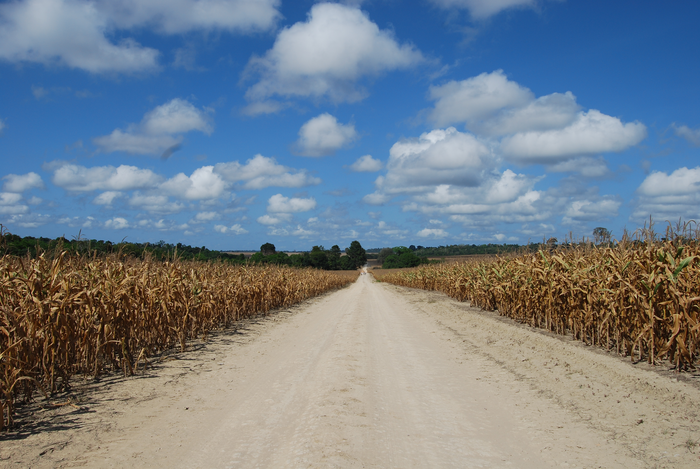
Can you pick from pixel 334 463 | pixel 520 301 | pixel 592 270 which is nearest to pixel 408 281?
pixel 520 301

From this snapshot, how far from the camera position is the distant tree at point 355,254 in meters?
150

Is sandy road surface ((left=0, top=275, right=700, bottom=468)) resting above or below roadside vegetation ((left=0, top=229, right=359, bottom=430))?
below

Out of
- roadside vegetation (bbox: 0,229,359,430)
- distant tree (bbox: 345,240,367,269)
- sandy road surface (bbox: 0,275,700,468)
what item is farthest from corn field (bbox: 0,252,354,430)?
distant tree (bbox: 345,240,367,269)

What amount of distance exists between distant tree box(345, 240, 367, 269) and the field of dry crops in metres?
136

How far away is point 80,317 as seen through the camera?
6312 mm

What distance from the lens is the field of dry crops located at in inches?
259

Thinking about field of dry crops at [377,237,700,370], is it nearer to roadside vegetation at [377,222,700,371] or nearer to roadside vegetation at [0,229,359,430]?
roadside vegetation at [377,222,700,371]

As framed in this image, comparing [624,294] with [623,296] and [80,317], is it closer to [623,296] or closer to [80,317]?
[623,296]

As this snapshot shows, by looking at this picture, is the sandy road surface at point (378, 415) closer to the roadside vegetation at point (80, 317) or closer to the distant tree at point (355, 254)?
the roadside vegetation at point (80, 317)

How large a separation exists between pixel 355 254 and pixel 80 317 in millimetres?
144603

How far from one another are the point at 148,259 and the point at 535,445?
Answer: 8.51m

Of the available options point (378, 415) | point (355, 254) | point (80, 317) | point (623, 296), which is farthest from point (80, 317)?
point (355, 254)

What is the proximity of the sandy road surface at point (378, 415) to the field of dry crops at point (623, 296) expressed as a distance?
0.68 meters

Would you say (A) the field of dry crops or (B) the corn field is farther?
(A) the field of dry crops
